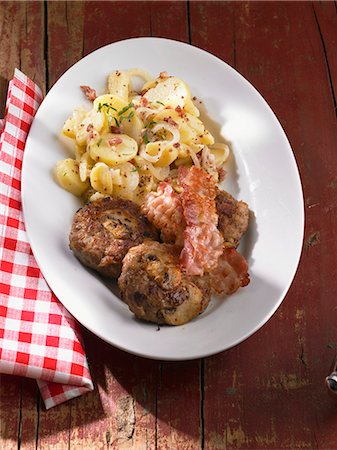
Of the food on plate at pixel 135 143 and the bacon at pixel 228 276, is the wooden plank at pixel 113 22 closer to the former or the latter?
the food on plate at pixel 135 143

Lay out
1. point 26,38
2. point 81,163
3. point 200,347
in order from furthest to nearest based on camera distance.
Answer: point 26,38
point 81,163
point 200,347

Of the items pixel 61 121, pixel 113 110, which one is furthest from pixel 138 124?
pixel 61 121

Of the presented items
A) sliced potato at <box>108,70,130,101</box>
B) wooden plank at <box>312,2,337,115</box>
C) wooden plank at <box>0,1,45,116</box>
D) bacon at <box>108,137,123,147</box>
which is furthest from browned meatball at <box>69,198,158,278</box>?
wooden plank at <box>312,2,337,115</box>

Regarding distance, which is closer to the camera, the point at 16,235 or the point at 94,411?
the point at 94,411

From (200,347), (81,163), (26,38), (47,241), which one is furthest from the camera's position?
(26,38)

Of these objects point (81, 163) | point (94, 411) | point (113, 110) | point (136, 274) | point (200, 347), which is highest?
point (113, 110)

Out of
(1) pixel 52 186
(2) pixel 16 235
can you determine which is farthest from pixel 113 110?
(2) pixel 16 235

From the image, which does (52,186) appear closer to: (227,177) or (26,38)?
(227,177)

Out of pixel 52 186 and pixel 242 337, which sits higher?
pixel 52 186

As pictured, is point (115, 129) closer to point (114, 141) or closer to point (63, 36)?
point (114, 141)

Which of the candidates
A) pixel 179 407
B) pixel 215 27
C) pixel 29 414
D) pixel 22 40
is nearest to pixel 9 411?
pixel 29 414
